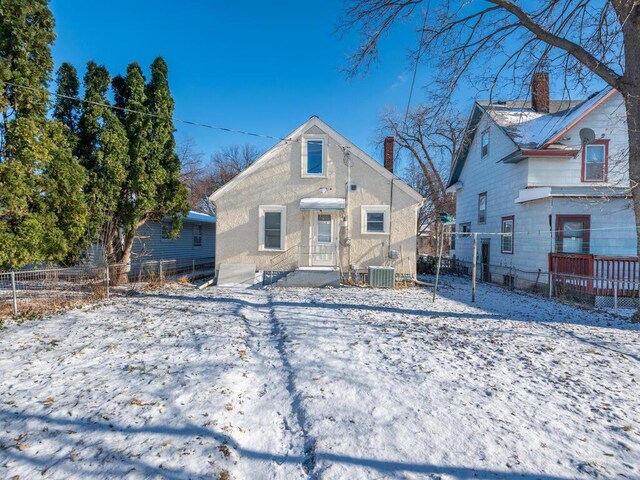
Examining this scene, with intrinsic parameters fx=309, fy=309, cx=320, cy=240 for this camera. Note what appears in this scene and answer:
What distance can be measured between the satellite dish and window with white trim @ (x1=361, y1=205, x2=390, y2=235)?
25.1ft

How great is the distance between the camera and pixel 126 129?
1082 cm

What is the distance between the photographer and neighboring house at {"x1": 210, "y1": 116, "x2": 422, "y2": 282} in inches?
472

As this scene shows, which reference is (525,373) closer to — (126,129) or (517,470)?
(517,470)

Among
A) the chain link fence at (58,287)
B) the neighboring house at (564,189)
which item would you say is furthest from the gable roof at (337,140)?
the chain link fence at (58,287)

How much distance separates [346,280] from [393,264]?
1.94 metres

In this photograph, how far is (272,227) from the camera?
40.3ft

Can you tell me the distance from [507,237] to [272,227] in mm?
10393

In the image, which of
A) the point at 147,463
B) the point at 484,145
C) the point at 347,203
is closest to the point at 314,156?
the point at 347,203

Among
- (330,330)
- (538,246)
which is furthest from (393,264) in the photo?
(330,330)

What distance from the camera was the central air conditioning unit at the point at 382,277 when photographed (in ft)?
37.5

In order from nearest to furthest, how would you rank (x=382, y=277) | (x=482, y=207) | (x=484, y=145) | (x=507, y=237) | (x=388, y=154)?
(x=382, y=277)
(x=388, y=154)
(x=507, y=237)
(x=484, y=145)
(x=482, y=207)

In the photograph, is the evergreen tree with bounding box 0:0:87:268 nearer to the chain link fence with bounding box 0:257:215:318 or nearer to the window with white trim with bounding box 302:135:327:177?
the chain link fence with bounding box 0:257:215:318

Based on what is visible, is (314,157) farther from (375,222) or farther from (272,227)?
(375,222)

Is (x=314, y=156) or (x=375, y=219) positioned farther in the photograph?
(x=314, y=156)
